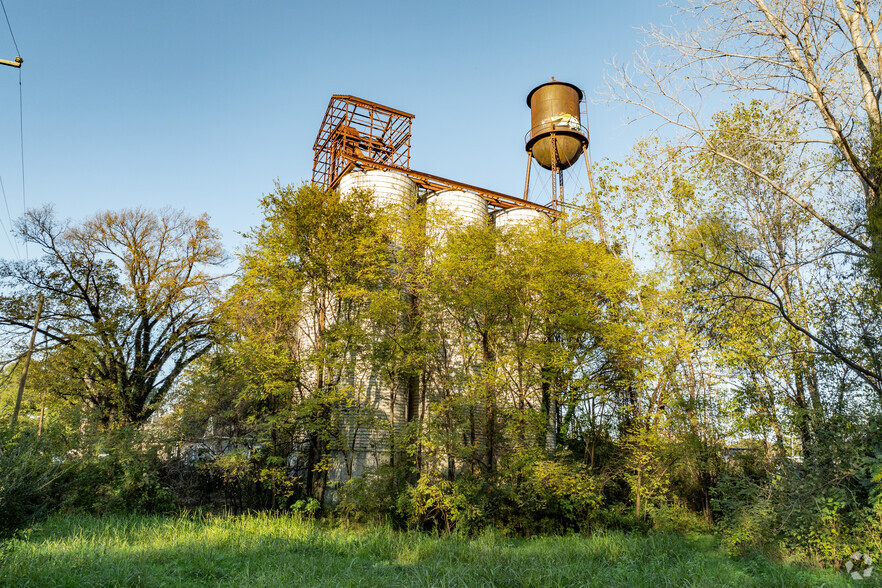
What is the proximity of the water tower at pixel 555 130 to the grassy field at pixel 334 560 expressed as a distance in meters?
15.1

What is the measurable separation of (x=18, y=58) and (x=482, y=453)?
12.2 meters

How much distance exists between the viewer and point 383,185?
17047 mm

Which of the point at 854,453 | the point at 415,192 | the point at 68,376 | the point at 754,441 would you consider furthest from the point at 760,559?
the point at 68,376

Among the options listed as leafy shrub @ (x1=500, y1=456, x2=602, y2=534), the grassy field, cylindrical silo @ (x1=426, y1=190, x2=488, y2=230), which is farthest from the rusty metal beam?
the grassy field

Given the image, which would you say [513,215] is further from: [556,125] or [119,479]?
[119,479]

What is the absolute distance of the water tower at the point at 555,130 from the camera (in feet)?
72.7

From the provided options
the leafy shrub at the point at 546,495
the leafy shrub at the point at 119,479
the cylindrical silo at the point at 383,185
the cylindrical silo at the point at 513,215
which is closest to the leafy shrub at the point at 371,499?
the leafy shrub at the point at 546,495

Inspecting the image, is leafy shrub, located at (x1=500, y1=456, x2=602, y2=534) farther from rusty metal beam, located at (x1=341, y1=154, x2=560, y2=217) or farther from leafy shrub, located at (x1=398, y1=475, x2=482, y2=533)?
rusty metal beam, located at (x1=341, y1=154, x2=560, y2=217)

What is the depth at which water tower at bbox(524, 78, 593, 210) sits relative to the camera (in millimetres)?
22172

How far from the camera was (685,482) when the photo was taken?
14.7 meters

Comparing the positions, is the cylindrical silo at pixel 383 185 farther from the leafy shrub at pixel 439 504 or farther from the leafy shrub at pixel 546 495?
the leafy shrub at pixel 546 495

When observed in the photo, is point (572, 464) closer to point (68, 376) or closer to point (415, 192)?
point (415, 192)

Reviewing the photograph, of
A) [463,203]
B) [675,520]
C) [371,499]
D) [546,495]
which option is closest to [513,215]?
[463,203]

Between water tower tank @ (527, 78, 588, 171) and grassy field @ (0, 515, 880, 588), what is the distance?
1576 centimetres
